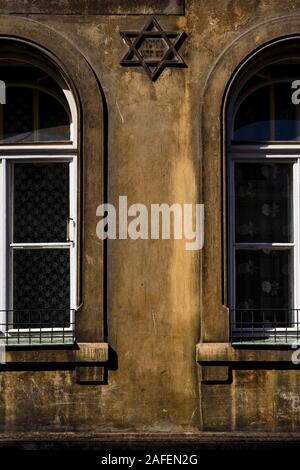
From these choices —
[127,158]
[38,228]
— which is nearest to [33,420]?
[38,228]

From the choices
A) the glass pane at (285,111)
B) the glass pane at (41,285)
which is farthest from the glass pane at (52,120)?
the glass pane at (285,111)

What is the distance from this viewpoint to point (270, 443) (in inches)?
289

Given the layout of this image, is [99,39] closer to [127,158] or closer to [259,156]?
[127,158]

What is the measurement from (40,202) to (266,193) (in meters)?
1.99

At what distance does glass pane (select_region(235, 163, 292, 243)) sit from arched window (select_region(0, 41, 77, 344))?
146cm

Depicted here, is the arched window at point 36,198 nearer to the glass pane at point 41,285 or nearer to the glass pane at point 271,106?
the glass pane at point 41,285

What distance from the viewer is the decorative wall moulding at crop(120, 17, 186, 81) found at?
25.0 ft

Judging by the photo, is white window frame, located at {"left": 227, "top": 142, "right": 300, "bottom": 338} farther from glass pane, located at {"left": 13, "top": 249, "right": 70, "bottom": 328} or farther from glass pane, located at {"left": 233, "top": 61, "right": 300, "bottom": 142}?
glass pane, located at {"left": 13, "top": 249, "right": 70, "bottom": 328}

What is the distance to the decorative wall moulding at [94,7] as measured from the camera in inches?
300

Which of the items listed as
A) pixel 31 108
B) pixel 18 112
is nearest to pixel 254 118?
pixel 31 108

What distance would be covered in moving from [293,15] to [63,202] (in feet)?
8.33
